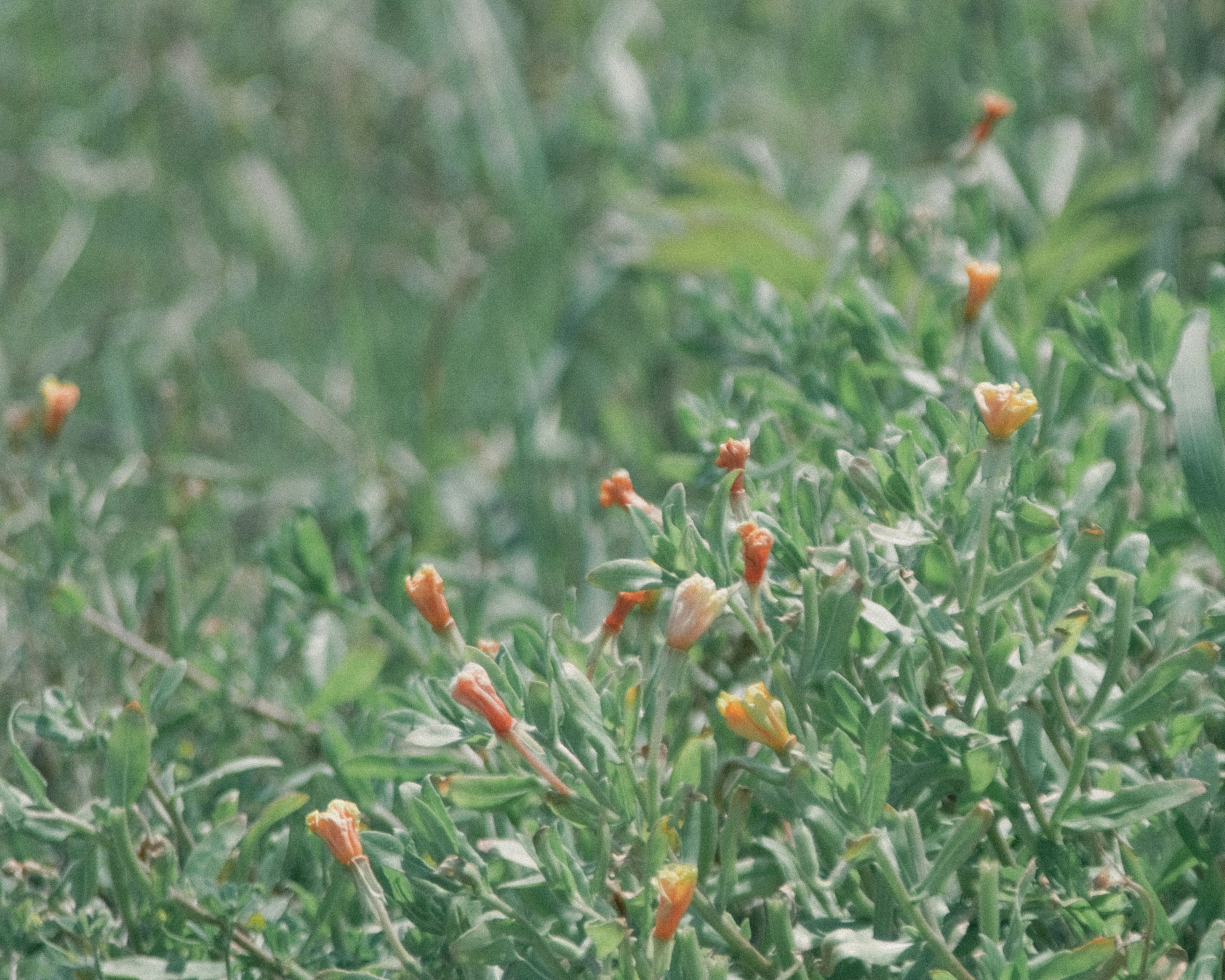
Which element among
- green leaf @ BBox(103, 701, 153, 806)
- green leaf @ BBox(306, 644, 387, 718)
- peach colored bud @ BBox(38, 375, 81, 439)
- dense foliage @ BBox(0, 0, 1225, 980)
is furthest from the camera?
peach colored bud @ BBox(38, 375, 81, 439)

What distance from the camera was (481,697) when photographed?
33.1 inches

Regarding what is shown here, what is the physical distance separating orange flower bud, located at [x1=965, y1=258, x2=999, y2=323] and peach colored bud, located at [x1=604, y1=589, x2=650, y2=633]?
1.30ft

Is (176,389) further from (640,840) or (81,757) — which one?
(640,840)

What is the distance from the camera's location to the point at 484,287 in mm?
2686

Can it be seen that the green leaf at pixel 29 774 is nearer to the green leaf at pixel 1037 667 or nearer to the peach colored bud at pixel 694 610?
the peach colored bud at pixel 694 610

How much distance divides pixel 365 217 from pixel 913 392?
194 centimetres

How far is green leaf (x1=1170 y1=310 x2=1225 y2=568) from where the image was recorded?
1.04 m

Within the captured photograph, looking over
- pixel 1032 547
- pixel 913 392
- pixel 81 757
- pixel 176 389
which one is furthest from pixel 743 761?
pixel 176 389

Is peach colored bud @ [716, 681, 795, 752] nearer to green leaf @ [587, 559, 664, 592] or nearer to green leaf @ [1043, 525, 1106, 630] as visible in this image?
green leaf @ [587, 559, 664, 592]

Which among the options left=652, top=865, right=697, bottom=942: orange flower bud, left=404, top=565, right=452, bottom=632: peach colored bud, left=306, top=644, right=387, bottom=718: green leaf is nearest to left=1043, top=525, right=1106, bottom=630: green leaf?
left=652, top=865, right=697, bottom=942: orange flower bud

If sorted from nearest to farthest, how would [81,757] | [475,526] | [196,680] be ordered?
[196,680] → [81,757] → [475,526]

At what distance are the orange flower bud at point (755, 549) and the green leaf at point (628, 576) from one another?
0.21 ft

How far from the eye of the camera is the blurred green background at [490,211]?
79.3 inches

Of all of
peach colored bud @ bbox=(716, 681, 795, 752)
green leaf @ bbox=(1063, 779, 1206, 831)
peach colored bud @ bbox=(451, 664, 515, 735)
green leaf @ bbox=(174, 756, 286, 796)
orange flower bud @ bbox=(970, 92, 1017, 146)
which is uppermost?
orange flower bud @ bbox=(970, 92, 1017, 146)
